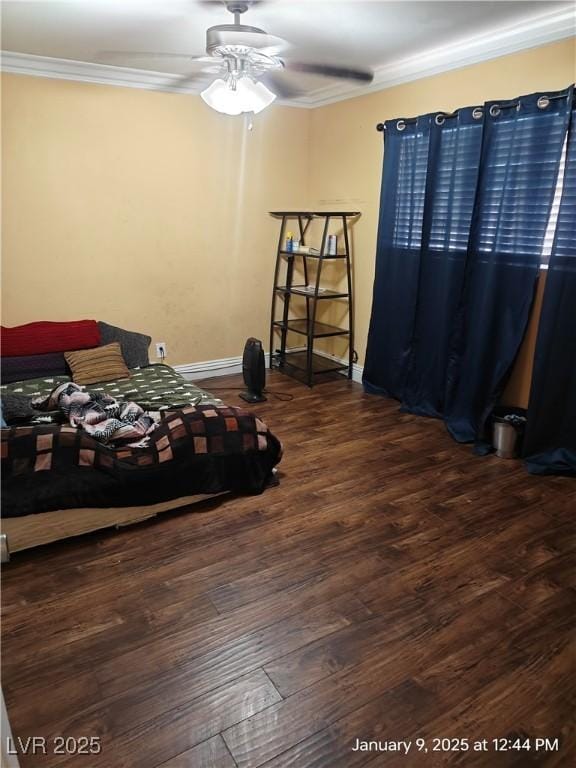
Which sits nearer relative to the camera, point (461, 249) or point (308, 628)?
point (308, 628)

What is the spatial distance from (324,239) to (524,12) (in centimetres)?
198

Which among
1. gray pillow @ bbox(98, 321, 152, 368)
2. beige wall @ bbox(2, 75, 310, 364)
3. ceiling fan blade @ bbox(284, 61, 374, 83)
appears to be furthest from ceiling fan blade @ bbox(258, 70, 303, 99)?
gray pillow @ bbox(98, 321, 152, 368)

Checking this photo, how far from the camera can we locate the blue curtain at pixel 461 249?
2990 mm

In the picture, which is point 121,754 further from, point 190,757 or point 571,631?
point 571,631

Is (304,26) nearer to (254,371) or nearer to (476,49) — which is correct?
(476,49)

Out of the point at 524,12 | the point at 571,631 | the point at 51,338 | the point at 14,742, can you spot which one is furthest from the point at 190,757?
the point at 524,12

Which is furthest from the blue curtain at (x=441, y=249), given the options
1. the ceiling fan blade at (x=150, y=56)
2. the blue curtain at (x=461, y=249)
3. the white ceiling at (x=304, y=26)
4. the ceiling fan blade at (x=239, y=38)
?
the ceiling fan blade at (x=150, y=56)

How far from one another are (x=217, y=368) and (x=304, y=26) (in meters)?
2.77

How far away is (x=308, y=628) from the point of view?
1.89 meters

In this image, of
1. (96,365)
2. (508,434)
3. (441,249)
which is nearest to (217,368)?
(96,365)

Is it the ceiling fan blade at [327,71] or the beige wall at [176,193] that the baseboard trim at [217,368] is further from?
the ceiling fan blade at [327,71]

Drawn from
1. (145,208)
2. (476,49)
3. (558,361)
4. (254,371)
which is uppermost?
(476,49)

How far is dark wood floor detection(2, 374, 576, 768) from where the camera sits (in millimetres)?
1518

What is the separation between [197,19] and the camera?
2691mm
